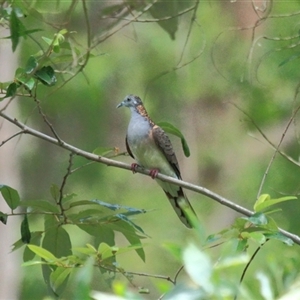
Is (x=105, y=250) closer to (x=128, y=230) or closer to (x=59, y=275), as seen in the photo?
(x=59, y=275)

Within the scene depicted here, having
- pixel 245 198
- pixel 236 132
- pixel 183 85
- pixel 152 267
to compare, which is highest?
pixel 183 85

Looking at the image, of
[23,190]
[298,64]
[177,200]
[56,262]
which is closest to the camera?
[56,262]

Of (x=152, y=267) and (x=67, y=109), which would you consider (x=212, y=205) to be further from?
(x=67, y=109)

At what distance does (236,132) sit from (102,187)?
3.81 feet

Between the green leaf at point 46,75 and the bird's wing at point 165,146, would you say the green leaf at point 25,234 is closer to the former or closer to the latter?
the green leaf at point 46,75

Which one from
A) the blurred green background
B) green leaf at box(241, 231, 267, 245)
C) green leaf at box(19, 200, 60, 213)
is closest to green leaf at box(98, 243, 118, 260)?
green leaf at box(241, 231, 267, 245)

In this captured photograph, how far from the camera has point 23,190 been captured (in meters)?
4.72

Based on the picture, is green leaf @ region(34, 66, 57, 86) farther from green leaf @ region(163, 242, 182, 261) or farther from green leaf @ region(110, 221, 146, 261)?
green leaf @ region(163, 242, 182, 261)

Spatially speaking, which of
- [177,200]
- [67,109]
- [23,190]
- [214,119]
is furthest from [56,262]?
[214,119]

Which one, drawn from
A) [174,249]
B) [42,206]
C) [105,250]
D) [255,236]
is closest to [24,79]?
[42,206]

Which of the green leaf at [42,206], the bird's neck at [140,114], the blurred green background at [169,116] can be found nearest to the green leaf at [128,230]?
the green leaf at [42,206]

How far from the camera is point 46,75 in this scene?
171 centimetres

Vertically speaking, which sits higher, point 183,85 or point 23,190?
point 183,85

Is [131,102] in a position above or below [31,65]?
below
